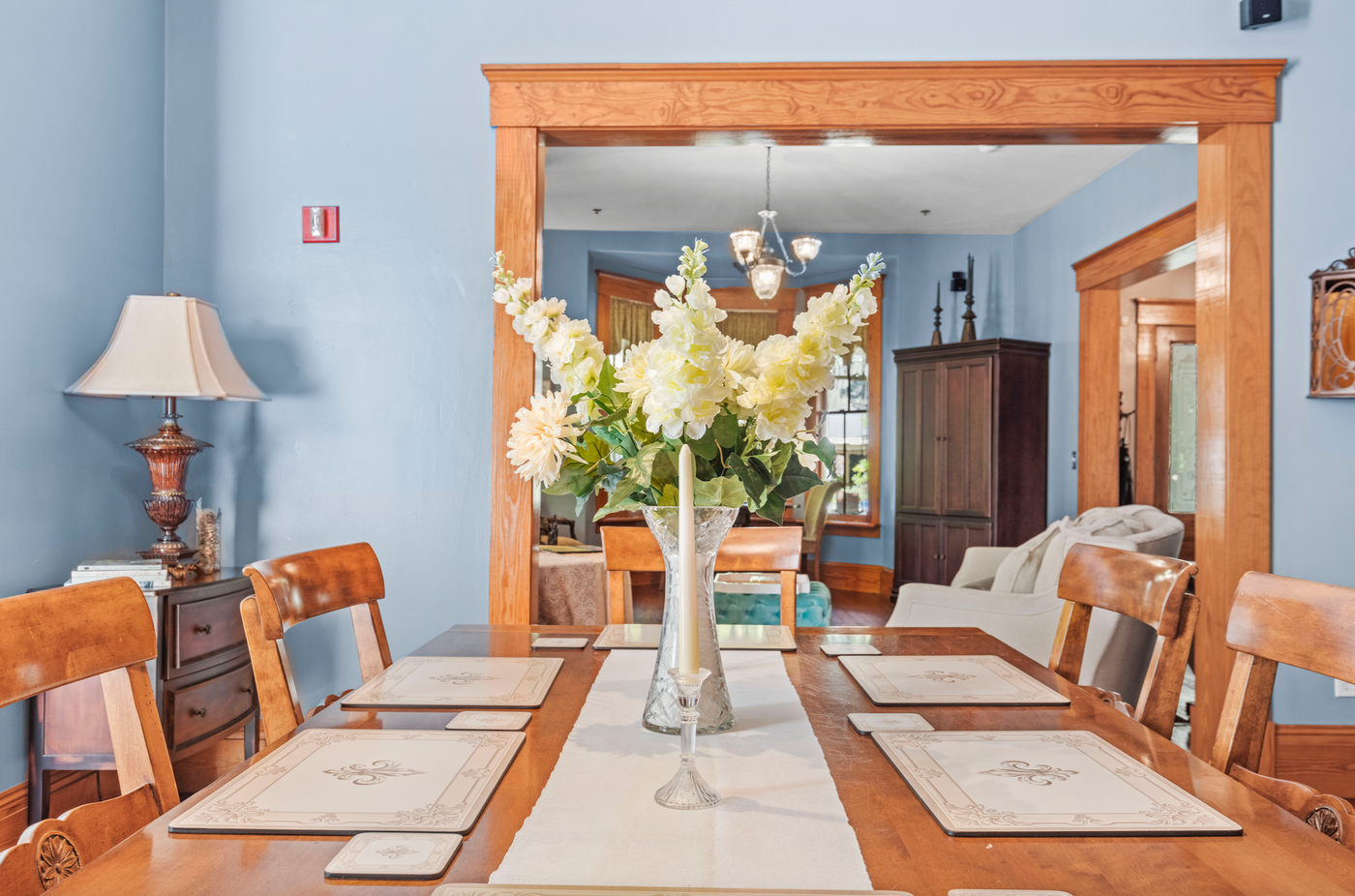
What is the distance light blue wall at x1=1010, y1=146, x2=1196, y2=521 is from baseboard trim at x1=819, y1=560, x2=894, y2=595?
1519 mm

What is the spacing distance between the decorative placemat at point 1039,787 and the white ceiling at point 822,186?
3.66 meters

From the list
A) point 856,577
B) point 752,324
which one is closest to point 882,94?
point 856,577

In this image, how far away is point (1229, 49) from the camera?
2635 millimetres

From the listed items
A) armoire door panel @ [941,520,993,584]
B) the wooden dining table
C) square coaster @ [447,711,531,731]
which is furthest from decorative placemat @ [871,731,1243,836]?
armoire door panel @ [941,520,993,584]

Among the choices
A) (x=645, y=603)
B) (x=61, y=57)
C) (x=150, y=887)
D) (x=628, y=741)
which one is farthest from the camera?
(x=645, y=603)

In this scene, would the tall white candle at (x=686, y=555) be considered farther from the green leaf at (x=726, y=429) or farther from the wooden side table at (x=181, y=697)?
the wooden side table at (x=181, y=697)

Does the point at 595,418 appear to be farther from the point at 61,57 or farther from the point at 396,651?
the point at 61,57

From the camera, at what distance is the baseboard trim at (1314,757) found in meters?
2.59

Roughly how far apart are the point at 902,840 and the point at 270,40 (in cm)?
298

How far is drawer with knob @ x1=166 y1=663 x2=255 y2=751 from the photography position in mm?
2273

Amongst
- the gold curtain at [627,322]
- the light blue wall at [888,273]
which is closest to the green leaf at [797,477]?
the light blue wall at [888,273]

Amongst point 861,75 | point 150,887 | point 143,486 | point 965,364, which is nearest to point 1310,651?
point 150,887

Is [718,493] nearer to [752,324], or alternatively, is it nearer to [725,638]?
[725,638]

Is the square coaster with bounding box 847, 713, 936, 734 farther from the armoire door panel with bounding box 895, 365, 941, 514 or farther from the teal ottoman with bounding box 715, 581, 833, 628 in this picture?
the armoire door panel with bounding box 895, 365, 941, 514
